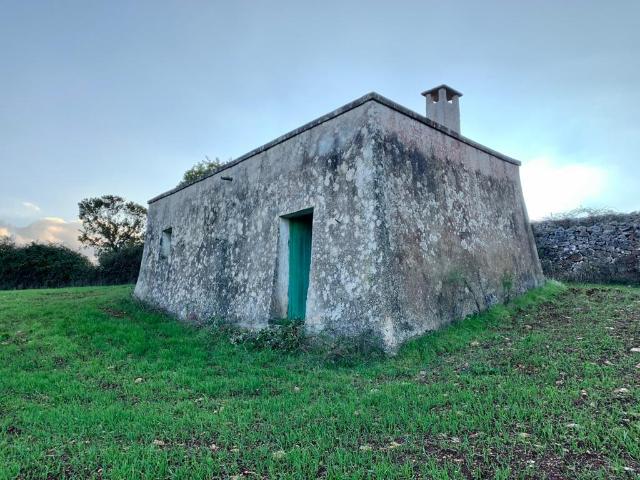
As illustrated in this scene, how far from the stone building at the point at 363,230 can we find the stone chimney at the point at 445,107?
1.1 inches

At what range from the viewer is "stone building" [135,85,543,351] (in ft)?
20.5

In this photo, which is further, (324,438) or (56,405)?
(56,405)

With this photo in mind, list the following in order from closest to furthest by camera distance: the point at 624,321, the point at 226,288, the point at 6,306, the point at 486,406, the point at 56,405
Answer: the point at 486,406 < the point at 56,405 < the point at 624,321 < the point at 226,288 < the point at 6,306

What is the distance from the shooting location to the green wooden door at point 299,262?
7.89 metres

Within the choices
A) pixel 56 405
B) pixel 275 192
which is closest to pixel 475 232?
pixel 275 192

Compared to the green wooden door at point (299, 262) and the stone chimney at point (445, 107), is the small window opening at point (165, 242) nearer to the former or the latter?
the green wooden door at point (299, 262)

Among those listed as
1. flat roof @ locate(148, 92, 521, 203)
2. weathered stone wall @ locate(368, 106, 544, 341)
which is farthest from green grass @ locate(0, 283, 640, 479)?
flat roof @ locate(148, 92, 521, 203)

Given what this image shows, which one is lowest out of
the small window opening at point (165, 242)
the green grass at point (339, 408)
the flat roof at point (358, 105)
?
the green grass at point (339, 408)

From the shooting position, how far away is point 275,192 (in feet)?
27.0

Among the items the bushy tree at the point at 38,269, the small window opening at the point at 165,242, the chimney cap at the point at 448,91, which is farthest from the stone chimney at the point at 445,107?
the bushy tree at the point at 38,269

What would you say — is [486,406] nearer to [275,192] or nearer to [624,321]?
[624,321]

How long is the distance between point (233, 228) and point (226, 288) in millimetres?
1337

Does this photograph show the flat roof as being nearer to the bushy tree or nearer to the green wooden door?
the green wooden door

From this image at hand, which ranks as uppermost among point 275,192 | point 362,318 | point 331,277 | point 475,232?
point 275,192
